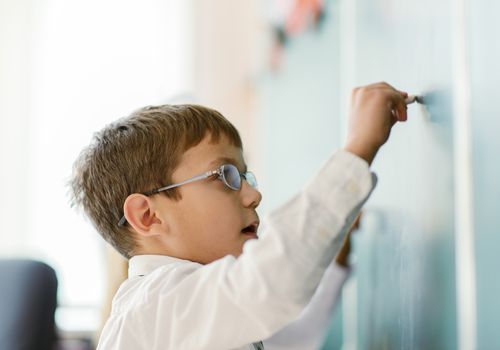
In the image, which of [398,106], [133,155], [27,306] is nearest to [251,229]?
[133,155]

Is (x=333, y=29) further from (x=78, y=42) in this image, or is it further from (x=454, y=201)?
(x=78, y=42)

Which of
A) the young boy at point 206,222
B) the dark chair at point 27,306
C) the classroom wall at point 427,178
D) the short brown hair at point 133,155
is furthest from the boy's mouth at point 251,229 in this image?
the dark chair at point 27,306

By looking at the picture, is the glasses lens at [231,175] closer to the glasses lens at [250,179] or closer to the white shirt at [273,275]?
the glasses lens at [250,179]

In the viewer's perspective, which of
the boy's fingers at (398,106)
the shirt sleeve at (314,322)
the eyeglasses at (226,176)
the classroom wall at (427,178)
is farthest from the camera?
the shirt sleeve at (314,322)

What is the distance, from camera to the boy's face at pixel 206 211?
95 cm

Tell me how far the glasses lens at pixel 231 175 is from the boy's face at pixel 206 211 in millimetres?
11

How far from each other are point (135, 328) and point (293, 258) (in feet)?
0.84

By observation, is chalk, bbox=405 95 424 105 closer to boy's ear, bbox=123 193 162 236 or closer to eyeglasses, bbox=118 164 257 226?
eyeglasses, bbox=118 164 257 226

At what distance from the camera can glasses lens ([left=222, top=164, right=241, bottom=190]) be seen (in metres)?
0.95

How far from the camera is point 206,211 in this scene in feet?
3.14

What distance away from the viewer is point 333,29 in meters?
1.77

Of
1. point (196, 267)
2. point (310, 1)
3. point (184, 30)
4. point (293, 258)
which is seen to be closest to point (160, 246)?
point (196, 267)

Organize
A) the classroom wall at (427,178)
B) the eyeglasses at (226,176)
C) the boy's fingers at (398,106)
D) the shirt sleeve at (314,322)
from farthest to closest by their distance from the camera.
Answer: the shirt sleeve at (314,322), the eyeglasses at (226,176), the boy's fingers at (398,106), the classroom wall at (427,178)

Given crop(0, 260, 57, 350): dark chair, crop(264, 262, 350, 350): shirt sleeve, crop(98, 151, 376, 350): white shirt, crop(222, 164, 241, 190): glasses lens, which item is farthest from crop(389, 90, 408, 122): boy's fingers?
crop(0, 260, 57, 350): dark chair
